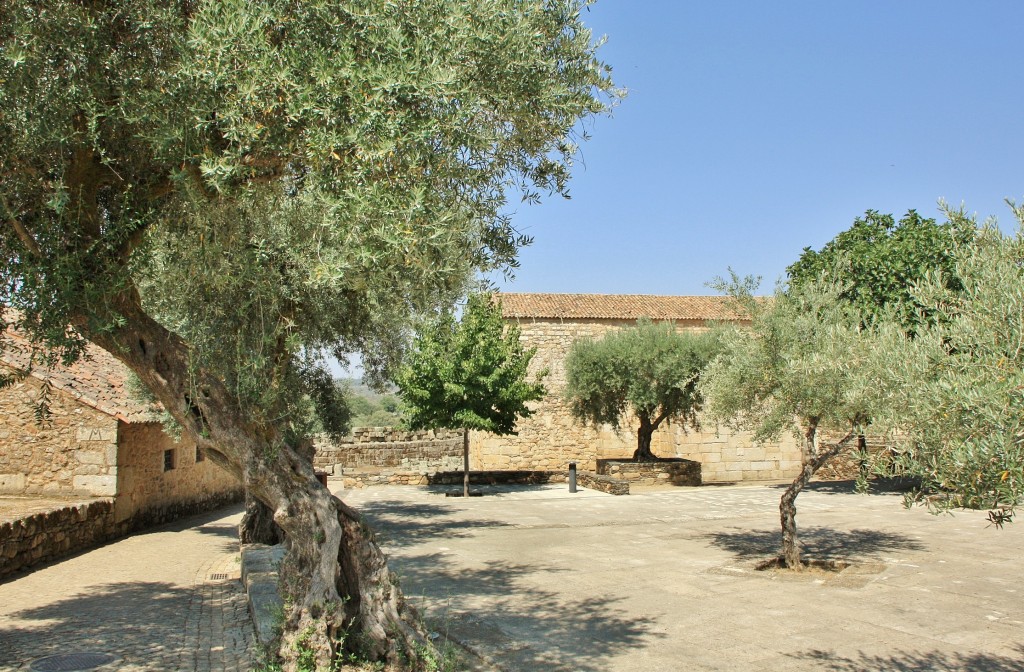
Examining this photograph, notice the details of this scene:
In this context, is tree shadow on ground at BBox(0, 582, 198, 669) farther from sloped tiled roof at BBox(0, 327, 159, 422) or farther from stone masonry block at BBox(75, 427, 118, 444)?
sloped tiled roof at BBox(0, 327, 159, 422)

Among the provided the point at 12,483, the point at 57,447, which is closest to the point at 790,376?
the point at 57,447

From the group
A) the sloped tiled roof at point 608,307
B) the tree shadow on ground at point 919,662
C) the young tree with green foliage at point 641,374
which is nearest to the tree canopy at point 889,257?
the young tree with green foliage at point 641,374

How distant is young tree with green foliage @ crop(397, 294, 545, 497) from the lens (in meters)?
22.4

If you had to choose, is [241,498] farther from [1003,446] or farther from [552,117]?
[1003,446]

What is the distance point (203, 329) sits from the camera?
6469mm

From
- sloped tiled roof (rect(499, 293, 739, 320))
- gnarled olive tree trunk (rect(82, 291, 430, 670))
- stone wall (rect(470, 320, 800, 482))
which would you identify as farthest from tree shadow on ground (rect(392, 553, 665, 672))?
sloped tiled roof (rect(499, 293, 739, 320))

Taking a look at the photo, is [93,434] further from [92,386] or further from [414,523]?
[414,523]

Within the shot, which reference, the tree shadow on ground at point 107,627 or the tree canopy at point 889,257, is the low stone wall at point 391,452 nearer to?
the tree canopy at point 889,257

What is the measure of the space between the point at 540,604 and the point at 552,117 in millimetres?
5803

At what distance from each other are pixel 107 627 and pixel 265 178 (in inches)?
204

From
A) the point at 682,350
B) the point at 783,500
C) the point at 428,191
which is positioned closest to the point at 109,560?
the point at 428,191

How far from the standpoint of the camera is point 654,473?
1043 inches

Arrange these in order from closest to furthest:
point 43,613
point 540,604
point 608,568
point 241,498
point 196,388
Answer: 1. point 196,388
2. point 43,613
3. point 540,604
4. point 608,568
5. point 241,498

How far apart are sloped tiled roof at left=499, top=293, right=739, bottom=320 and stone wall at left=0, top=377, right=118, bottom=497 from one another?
19.8 meters
